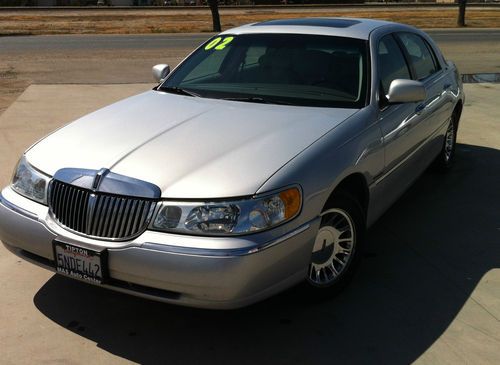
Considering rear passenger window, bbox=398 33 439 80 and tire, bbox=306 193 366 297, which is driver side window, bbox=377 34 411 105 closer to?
rear passenger window, bbox=398 33 439 80

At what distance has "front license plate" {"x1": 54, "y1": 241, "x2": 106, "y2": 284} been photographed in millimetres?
3040

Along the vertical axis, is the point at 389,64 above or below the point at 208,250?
above

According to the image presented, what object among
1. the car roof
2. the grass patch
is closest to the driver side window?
the car roof

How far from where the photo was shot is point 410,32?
215 inches

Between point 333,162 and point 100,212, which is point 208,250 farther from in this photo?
point 333,162

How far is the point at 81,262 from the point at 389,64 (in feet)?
9.25

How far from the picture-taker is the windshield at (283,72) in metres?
4.20

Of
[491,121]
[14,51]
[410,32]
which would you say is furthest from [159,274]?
[14,51]

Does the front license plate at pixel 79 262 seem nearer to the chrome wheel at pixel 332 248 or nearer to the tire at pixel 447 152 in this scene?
the chrome wheel at pixel 332 248

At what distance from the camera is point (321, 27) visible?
4691 millimetres

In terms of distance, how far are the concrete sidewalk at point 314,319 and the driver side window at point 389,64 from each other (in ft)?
3.98

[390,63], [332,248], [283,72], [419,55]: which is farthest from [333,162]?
[419,55]

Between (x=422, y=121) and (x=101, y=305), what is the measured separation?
9.65 feet

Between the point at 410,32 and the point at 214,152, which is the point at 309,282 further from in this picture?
the point at 410,32
